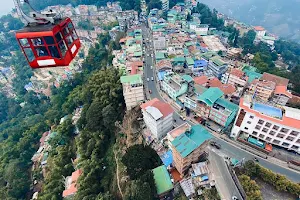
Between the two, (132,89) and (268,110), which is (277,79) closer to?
(268,110)

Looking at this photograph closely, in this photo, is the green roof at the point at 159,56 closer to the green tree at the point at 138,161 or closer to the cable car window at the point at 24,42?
the green tree at the point at 138,161

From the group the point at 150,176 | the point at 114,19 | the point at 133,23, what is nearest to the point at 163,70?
the point at 150,176

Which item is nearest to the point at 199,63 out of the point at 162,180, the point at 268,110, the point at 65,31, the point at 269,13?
the point at 268,110

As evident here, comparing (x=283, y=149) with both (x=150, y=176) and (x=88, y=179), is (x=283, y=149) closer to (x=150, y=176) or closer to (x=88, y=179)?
(x=150, y=176)

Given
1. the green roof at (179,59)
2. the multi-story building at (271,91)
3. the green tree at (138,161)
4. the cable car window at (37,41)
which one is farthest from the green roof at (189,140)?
the green roof at (179,59)

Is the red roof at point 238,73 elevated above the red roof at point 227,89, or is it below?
above

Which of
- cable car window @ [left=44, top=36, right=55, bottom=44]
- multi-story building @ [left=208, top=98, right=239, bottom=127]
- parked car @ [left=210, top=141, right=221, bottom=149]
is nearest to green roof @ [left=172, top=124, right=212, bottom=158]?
parked car @ [left=210, top=141, right=221, bottom=149]
